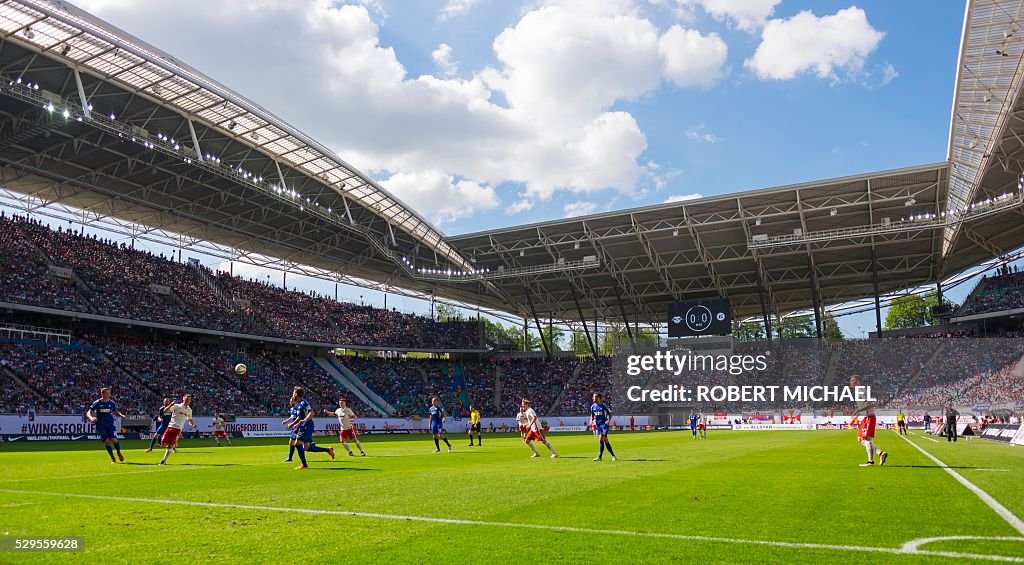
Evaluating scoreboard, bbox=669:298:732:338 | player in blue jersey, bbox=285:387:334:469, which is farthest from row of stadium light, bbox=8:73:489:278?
player in blue jersey, bbox=285:387:334:469

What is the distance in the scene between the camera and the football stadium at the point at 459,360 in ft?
28.1

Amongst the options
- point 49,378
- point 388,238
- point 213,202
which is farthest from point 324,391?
point 49,378

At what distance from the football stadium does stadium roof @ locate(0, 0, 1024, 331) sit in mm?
256

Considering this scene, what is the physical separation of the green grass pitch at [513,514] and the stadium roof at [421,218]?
26183 mm

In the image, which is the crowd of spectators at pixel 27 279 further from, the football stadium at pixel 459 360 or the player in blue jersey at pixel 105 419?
the player in blue jersey at pixel 105 419

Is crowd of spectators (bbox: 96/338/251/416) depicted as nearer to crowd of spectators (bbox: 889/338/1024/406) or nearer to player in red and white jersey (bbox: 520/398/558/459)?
player in red and white jersey (bbox: 520/398/558/459)

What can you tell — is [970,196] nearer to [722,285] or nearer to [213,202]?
[722,285]

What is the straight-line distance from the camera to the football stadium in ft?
28.1

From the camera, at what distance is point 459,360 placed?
3157 inches

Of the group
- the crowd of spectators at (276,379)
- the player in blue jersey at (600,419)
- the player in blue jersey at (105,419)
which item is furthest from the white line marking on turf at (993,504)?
the crowd of spectators at (276,379)

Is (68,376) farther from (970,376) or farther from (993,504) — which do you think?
(970,376)

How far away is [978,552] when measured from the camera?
6.67 meters

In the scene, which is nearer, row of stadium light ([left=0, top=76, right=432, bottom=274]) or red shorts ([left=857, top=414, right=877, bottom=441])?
red shorts ([left=857, top=414, right=877, bottom=441])

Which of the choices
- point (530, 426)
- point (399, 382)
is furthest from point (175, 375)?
point (530, 426)
